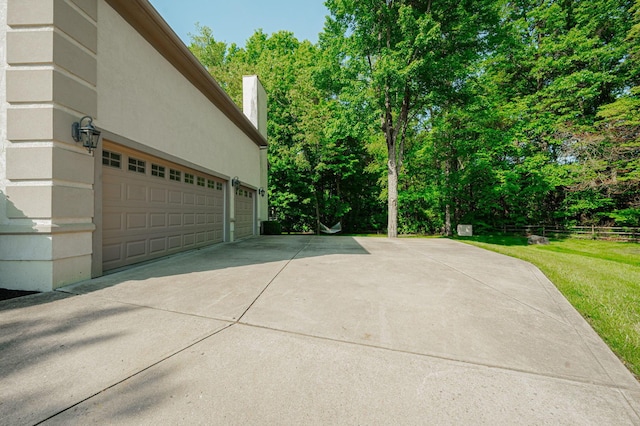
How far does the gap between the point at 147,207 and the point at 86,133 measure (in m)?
2.00

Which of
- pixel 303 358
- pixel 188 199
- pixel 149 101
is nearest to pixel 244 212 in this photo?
pixel 188 199

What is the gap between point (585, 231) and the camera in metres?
14.9

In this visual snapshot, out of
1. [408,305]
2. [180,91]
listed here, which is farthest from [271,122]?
[408,305]

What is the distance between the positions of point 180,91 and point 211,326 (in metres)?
6.71

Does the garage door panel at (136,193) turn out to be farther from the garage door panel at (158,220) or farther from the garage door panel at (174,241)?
the garage door panel at (174,241)

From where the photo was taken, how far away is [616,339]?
8.29ft

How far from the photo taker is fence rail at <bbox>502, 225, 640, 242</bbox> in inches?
536

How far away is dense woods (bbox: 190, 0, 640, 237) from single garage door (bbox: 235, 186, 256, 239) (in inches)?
220

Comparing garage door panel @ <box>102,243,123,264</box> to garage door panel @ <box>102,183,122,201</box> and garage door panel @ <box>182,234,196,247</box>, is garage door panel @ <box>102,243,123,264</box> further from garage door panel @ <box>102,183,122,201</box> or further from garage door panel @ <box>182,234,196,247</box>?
garage door panel @ <box>182,234,196,247</box>

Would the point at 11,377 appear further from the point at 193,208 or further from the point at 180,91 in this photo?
the point at 180,91

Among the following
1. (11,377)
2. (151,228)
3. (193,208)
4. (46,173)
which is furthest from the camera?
(193,208)

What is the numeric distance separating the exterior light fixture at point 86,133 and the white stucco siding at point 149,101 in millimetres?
354

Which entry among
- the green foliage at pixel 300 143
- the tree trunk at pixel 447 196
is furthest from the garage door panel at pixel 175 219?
the tree trunk at pixel 447 196

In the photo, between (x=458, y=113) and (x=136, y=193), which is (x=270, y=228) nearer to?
(x=136, y=193)
